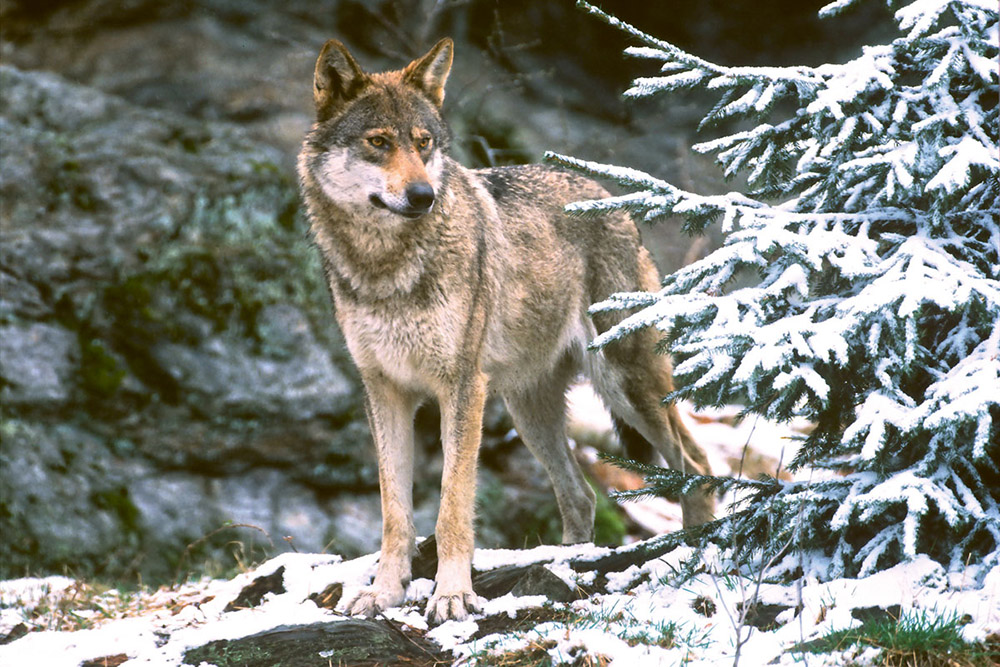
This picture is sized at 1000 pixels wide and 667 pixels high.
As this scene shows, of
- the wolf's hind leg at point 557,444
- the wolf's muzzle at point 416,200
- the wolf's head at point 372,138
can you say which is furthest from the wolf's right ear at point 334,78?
the wolf's hind leg at point 557,444

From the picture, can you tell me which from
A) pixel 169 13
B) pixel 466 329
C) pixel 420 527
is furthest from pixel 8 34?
pixel 466 329

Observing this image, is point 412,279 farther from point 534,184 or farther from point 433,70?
point 534,184

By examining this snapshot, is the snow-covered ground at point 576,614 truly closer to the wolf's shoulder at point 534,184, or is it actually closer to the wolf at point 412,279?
the wolf at point 412,279

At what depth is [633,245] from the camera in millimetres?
5574

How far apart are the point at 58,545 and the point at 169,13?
5.02 metres

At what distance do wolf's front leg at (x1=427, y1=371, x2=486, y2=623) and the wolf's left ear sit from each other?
4.78 ft

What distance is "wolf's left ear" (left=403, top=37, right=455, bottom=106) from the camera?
4.44 m

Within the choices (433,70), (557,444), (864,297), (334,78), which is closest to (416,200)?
(334,78)

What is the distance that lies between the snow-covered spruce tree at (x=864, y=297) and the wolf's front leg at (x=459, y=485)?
39.7 inches

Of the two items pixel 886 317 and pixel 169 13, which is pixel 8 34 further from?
pixel 886 317

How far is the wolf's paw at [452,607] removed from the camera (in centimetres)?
383

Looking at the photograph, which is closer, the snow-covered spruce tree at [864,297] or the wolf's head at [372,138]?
the snow-covered spruce tree at [864,297]

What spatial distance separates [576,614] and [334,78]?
8.80 ft

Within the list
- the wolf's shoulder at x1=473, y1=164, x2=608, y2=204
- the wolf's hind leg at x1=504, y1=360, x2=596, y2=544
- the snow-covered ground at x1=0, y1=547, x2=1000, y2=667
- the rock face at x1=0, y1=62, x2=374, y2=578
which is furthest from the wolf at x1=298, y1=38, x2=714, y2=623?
the rock face at x1=0, y1=62, x2=374, y2=578
